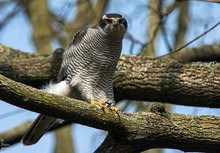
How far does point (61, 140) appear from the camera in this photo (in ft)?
26.2

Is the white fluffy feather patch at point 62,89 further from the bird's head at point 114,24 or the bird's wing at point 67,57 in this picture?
the bird's head at point 114,24

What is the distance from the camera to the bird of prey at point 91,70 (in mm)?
5293

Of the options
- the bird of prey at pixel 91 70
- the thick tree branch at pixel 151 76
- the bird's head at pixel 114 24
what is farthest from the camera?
the thick tree branch at pixel 151 76

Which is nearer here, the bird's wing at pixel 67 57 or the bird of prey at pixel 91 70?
the bird of prey at pixel 91 70

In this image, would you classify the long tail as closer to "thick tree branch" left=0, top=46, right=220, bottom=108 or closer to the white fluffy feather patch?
the white fluffy feather patch

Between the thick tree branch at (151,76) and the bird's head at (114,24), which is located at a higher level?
the bird's head at (114,24)

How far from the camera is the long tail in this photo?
207 inches

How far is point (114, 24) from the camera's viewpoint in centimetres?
520

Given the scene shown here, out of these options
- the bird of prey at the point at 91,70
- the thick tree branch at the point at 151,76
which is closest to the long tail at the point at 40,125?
the bird of prey at the point at 91,70

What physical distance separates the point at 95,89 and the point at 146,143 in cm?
114

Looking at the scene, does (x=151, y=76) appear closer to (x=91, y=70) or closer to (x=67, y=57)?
(x=91, y=70)

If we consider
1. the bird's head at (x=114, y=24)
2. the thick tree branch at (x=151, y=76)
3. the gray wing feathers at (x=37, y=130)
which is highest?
the bird's head at (x=114, y=24)

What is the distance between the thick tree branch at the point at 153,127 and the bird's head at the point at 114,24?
1.08 metres

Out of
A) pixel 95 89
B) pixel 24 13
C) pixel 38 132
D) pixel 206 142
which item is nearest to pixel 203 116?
pixel 206 142
